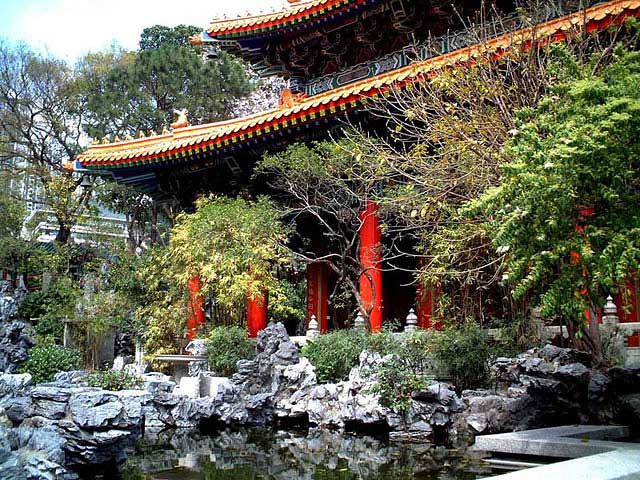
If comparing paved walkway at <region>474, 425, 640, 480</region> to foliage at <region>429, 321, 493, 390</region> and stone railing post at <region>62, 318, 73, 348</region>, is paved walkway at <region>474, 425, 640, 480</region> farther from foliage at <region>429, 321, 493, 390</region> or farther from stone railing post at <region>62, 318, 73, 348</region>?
stone railing post at <region>62, 318, 73, 348</region>

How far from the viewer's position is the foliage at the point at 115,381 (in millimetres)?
9336

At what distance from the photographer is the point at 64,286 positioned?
1548 cm

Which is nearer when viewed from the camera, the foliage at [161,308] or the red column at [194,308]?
the red column at [194,308]

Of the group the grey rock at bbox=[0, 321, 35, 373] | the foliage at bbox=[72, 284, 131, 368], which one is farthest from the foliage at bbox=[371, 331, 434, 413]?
the foliage at bbox=[72, 284, 131, 368]

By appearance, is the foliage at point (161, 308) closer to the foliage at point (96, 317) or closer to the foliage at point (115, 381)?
the foliage at point (96, 317)

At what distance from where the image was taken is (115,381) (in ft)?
30.8

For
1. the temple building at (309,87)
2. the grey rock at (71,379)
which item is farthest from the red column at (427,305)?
the grey rock at (71,379)

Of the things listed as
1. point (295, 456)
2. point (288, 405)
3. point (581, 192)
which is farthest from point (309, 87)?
point (581, 192)

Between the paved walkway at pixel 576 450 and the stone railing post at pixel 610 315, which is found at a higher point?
the stone railing post at pixel 610 315

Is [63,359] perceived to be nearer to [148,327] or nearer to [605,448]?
[148,327]

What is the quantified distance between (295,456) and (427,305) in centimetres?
531

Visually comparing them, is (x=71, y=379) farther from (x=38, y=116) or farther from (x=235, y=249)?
(x=38, y=116)

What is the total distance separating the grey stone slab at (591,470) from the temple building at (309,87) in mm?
5889

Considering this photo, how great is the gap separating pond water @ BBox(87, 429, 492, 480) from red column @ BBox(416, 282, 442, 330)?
129 inches
